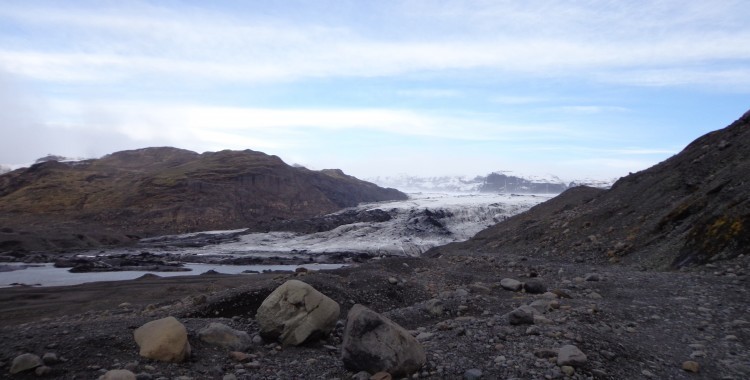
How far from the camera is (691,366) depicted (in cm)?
490

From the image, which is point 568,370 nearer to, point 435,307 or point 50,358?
point 435,307

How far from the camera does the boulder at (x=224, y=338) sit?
613cm

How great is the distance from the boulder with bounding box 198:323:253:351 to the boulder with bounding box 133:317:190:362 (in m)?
0.51

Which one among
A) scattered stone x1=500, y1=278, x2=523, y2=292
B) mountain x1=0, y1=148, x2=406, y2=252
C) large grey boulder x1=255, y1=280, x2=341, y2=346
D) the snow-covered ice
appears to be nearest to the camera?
large grey boulder x1=255, y1=280, x2=341, y2=346

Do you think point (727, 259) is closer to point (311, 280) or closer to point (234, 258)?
point (311, 280)

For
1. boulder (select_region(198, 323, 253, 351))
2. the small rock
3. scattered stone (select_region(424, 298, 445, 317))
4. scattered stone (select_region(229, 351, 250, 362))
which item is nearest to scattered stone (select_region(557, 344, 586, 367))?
the small rock

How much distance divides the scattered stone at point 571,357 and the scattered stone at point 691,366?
99 centimetres

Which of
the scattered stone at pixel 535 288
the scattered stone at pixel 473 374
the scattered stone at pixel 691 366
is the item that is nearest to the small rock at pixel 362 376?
the scattered stone at pixel 473 374

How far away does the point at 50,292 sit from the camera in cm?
1906

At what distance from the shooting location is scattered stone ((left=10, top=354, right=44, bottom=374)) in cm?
485

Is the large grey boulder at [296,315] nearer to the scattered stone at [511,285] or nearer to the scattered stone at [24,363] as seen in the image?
the scattered stone at [24,363]

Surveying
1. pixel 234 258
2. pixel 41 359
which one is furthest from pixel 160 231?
pixel 41 359

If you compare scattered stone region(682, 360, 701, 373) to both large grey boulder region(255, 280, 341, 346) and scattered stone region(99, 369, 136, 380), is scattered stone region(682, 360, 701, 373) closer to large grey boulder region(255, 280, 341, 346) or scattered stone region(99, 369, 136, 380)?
large grey boulder region(255, 280, 341, 346)

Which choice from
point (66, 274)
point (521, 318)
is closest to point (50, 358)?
point (521, 318)
